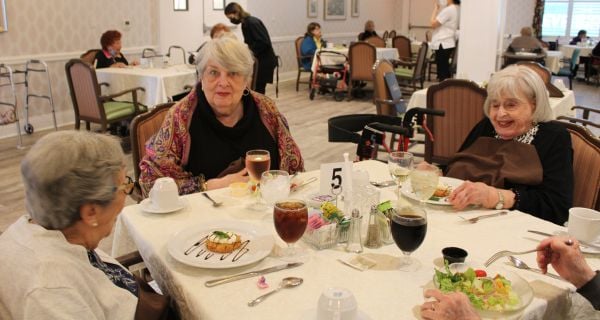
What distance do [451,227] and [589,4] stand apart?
13429mm

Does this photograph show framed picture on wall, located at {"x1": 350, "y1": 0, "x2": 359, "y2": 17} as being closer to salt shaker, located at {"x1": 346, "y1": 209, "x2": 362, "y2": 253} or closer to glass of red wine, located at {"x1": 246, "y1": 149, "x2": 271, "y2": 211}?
glass of red wine, located at {"x1": 246, "y1": 149, "x2": 271, "y2": 211}

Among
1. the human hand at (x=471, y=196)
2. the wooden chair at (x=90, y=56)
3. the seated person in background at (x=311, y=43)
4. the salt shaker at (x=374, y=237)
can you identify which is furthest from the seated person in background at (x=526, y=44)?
the salt shaker at (x=374, y=237)

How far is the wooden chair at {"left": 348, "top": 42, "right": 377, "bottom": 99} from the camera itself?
8157mm

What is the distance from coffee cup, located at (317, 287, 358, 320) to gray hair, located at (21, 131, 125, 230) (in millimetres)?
504

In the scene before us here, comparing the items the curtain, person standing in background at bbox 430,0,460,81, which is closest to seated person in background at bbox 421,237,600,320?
person standing in background at bbox 430,0,460,81

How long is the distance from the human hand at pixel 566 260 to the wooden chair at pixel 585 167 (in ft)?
2.69

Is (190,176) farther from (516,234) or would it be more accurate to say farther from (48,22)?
(48,22)

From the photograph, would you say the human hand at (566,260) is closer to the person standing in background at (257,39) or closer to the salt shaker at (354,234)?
the salt shaker at (354,234)

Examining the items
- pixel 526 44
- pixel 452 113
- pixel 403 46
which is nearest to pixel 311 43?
pixel 403 46

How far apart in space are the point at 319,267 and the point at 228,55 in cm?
121

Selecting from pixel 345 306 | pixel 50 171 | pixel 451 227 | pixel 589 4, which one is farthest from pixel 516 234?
pixel 589 4

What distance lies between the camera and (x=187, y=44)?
8.60 meters

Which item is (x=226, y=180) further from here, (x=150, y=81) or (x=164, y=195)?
(x=150, y=81)

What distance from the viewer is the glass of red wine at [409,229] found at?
4.25ft
